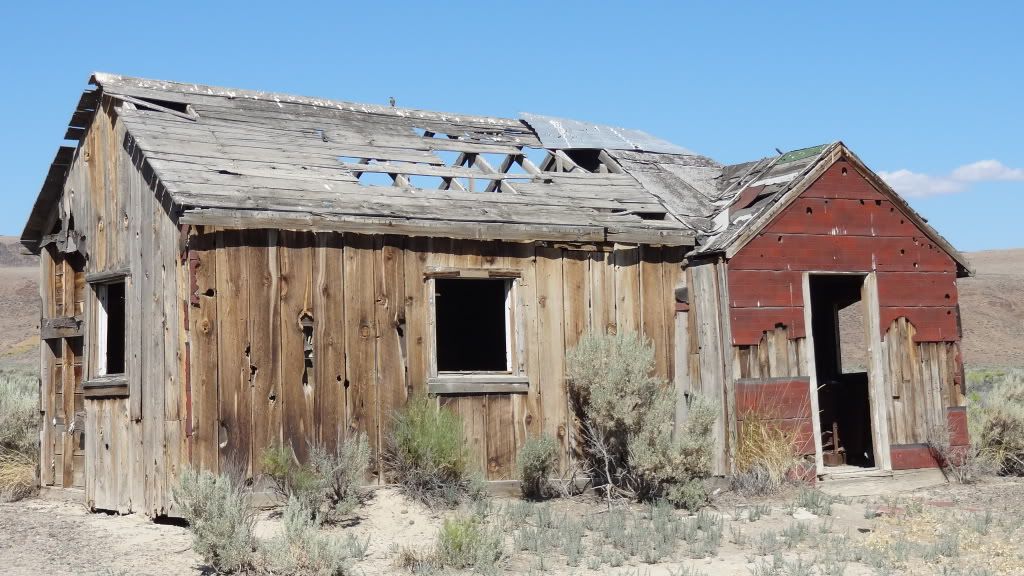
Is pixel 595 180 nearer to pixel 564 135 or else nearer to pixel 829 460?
pixel 564 135

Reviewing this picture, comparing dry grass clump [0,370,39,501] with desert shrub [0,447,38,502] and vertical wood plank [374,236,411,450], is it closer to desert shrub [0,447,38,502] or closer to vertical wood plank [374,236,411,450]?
desert shrub [0,447,38,502]

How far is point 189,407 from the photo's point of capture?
898 centimetres

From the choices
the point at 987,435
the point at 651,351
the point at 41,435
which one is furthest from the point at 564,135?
the point at 41,435

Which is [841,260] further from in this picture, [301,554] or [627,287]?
[301,554]

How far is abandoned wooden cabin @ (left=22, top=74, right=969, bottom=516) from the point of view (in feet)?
30.6

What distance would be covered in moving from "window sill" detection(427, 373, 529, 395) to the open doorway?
4.19 meters

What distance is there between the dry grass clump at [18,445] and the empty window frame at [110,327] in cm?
151

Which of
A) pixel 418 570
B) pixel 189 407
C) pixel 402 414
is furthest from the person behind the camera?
pixel 402 414

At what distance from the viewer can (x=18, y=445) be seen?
1280 centimetres

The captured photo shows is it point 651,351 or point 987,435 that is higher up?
point 651,351

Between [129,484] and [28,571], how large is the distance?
2.04 metres

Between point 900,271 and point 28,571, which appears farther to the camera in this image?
point 900,271

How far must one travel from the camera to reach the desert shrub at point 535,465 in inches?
394

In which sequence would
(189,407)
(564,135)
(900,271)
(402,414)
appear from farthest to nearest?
(564,135) → (900,271) → (402,414) → (189,407)
